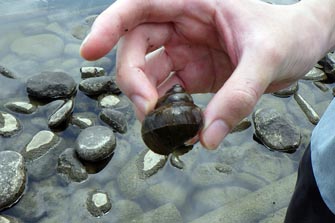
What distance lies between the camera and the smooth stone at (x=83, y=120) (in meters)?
3.20

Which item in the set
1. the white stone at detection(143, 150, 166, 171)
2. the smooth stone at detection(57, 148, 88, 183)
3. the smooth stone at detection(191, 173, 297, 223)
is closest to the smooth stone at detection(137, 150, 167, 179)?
the white stone at detection(143, 150, 166, 171)

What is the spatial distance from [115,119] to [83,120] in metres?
0.25

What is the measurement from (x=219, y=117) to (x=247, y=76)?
0.51ft

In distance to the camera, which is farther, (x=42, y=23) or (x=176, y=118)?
(x=42, y=23)

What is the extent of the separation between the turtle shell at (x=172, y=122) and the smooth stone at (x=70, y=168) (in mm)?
1488

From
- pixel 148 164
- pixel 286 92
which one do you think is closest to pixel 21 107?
pixel 148 164

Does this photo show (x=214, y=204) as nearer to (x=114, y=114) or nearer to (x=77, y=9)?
(x=114, y=114)

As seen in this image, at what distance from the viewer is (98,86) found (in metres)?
3.48

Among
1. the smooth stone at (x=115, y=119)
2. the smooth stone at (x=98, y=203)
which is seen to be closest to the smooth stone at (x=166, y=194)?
the smooth stone at (x=98, y=203)

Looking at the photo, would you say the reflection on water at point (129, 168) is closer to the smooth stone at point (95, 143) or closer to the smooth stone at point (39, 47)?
the smooth stone at point (39, 47)

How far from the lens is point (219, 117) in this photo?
1.28 m

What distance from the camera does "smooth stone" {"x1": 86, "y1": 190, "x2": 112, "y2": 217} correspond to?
262 centimetres

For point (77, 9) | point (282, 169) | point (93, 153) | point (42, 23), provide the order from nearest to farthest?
point (93, 153) < point (282, 169) < point (42, 23) < point (77, 9)

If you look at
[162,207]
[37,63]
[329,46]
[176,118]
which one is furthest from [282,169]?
[37,63]
